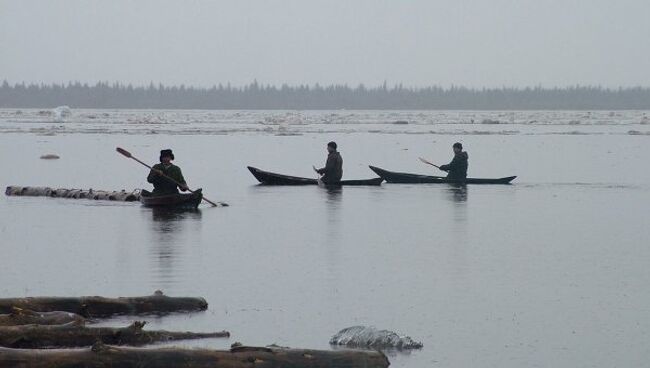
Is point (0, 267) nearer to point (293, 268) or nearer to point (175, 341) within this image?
point (293, 268)

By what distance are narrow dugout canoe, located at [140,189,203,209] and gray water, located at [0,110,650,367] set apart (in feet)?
0.99

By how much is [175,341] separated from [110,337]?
85 cm

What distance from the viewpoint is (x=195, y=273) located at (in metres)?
16.0

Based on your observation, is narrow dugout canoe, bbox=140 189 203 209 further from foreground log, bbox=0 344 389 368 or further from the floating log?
foreground log, bbox=0 344 389 368

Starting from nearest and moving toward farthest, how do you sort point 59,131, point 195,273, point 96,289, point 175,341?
point 175,341, point 96,289, point 195,273, point 59,131

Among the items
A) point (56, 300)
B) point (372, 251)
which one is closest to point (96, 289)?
point (56, 300)

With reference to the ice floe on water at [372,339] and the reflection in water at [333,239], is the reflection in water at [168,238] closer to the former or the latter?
the reflection in water at [333,239]

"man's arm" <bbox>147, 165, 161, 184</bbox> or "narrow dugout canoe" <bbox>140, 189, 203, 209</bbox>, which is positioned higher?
"man's arm" <bbox>147, 165, 161, 184</bbox>

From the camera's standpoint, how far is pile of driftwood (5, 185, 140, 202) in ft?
90.3

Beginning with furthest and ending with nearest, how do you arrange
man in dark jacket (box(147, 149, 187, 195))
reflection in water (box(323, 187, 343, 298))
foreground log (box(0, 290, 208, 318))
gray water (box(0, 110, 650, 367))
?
man in dark jacket (box(147, 149, 187, 195)) → reflection in water (box(323, 187, 343, 298)) → gray water (box(0, 110, 650, 367)) → foreground log (box(0, 290, 208, 318))

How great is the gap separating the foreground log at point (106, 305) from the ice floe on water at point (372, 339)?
1.98 m

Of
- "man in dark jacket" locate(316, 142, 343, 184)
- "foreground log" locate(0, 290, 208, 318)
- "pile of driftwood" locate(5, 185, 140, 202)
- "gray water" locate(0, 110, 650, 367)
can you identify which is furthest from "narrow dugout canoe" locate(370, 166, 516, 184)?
"foreground log" locate(0, 290, 208, 318)

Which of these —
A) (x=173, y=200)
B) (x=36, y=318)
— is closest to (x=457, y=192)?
(x=173, y=200)

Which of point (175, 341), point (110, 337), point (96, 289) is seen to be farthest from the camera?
point (96, 289)
